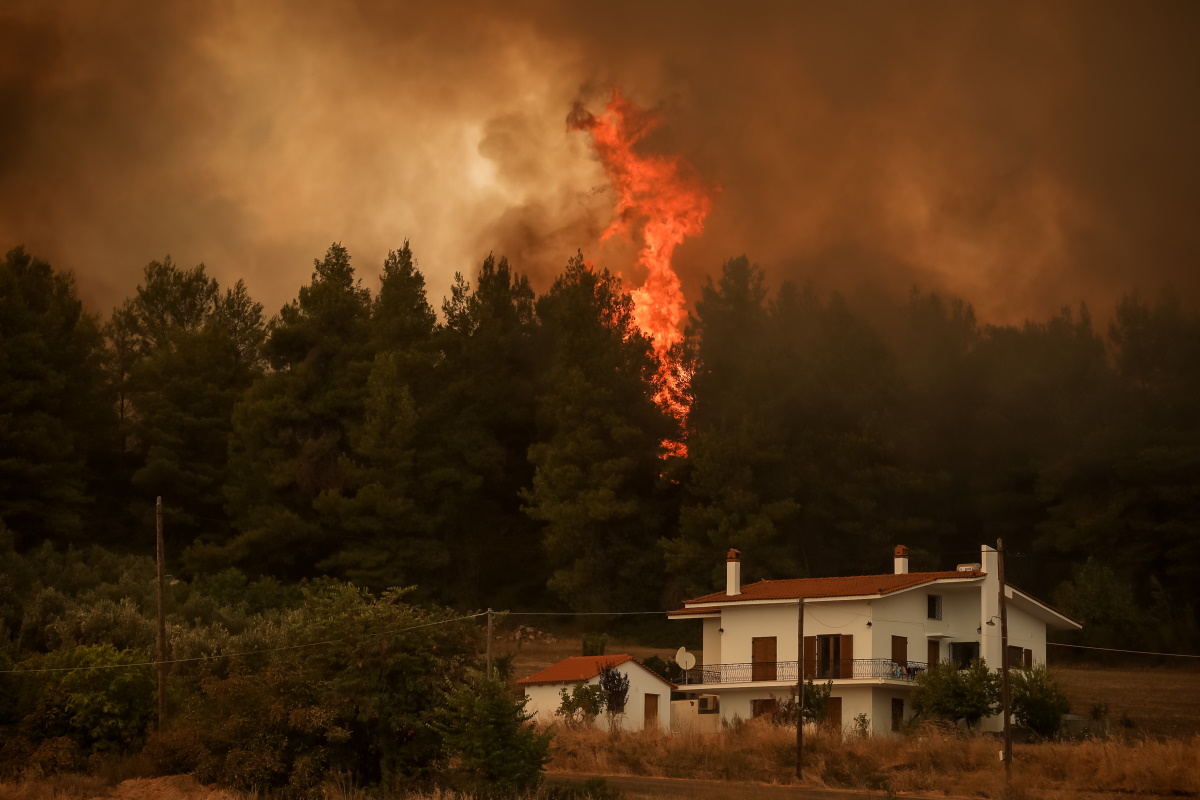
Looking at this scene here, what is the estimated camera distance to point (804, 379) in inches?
2820

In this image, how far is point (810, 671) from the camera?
50906 mm

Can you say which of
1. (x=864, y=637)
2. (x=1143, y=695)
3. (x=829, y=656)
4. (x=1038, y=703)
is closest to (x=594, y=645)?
(x=829, y=656)

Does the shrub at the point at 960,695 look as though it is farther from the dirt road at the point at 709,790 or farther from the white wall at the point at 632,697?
the dirt road at the point at 709,790

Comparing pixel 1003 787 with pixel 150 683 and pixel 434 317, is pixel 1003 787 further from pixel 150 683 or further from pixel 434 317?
pixel 434 317

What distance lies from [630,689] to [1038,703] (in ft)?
49.1

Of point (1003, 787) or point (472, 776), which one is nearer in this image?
point (472, 776)

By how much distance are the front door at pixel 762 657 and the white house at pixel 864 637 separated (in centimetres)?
5

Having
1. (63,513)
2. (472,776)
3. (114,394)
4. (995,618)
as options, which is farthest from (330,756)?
(114,394)

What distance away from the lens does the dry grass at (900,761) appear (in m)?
33.8

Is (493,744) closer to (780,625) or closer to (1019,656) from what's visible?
(780,625)

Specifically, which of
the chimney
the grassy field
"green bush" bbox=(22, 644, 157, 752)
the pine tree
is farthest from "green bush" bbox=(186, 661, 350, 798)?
the pine tree

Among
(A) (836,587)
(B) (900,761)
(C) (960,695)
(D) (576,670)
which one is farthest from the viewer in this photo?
(A) (836,587)

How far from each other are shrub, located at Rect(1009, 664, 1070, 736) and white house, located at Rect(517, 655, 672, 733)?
1281 centimetres

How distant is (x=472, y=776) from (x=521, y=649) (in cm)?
3878
